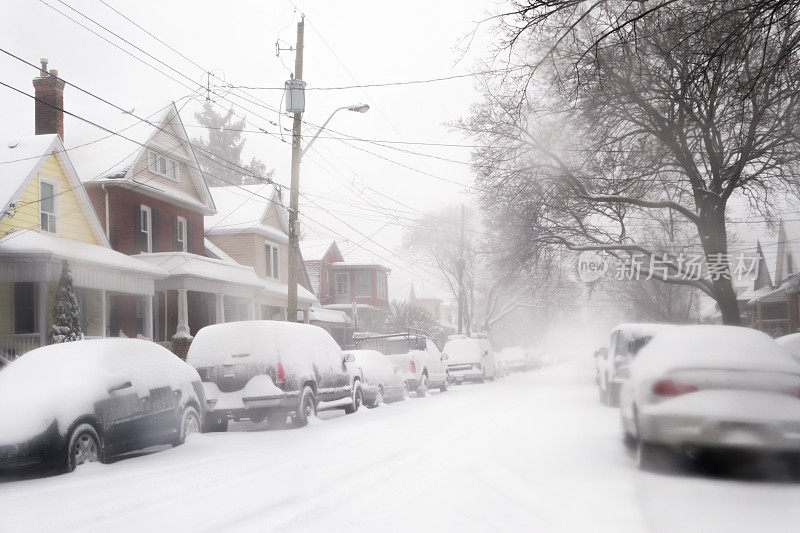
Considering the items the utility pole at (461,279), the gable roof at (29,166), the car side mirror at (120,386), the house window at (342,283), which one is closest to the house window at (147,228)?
the gable roof at (29,166)

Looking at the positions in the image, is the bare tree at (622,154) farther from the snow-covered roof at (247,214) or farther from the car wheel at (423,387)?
the snow-covered roof at (247,214)

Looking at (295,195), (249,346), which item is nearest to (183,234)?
(295,195)

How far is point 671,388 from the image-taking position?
27.0 ft

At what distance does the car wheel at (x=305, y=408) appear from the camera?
14.3m

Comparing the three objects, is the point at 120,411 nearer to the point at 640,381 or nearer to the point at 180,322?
the point at 640,381

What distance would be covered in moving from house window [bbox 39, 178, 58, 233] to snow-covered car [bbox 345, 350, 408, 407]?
10.9 metres

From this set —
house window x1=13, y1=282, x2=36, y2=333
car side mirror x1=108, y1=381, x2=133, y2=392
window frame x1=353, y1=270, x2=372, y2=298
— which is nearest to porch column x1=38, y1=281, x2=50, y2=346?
house window x1=13, y1=282, x2=36, y2=333

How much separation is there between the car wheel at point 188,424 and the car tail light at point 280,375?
1.75m

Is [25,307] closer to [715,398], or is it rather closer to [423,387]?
[423,387]

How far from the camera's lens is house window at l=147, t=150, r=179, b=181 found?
30.0m

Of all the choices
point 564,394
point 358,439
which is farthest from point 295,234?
point 358,439

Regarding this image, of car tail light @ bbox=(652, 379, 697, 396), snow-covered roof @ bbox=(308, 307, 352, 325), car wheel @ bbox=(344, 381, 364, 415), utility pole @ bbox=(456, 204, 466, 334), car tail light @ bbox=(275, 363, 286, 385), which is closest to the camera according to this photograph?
car tail light @ bbox=(652, 379, 697, 396)

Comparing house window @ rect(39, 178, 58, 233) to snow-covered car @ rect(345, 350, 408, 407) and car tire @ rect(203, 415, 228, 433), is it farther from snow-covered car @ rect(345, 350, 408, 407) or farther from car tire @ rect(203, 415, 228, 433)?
car tire @ rect(203, 415, 228, 433)

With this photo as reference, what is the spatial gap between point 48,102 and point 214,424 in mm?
17755
